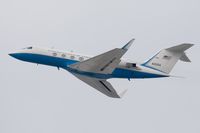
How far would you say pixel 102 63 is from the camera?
57.2 meters

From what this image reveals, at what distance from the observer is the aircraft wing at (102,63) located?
182ft

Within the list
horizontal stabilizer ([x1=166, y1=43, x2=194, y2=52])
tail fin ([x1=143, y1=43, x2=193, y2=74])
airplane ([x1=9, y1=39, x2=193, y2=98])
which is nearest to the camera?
airplane ([x1=9, y1=39, x2=193, y2=98])

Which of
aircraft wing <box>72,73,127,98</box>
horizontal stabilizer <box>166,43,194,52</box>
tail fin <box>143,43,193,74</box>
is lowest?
aircraft wing <box>72,73,127,98</box>

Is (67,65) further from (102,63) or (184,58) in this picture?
(184,58)

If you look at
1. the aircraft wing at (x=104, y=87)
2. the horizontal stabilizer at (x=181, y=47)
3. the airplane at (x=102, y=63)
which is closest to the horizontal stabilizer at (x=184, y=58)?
the airplane at (x=102, y=63)

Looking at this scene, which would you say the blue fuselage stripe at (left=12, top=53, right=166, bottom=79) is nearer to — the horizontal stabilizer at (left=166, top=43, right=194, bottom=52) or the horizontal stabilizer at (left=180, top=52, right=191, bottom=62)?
the horizontal stabilizer at (left=166, top=43, right=194, bottom=52)

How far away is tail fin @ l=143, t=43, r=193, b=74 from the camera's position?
61.1 meters

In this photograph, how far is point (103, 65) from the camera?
2256 inches

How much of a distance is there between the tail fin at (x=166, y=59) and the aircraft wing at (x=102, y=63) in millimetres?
5878

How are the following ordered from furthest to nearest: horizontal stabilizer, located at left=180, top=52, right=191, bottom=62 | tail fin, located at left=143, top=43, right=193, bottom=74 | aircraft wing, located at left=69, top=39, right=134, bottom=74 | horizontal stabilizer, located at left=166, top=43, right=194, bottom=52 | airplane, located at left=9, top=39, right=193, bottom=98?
1. tail fin, located at left=143, top=43, right=193, bottom=74
2. horizontal stabilizer, located at left=180, top=52, right=191, bottom=62
3. horizontal stabilizer, located at left=166, top=43, right=194, bottom=52
4. airplane, located at left=9, top=39, right=193, bottom=98
5. aircraft wing, located at left=69, top=39, right=134, bottom=74

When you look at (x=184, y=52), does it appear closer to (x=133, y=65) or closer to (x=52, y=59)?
(x=133, y=65)

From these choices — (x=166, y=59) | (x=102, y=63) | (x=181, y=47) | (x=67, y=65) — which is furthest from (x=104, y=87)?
(x=181, y=47)

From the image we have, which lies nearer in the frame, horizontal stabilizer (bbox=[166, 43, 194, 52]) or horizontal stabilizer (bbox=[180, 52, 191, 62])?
horizontal stabilizer (bbox=[166, 43, 194, 52])

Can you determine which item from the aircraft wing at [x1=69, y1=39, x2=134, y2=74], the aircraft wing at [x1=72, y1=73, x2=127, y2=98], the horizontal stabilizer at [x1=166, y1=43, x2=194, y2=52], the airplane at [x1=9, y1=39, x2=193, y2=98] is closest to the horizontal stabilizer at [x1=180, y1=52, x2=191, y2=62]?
the airplane at [x1=9, y1=39, x2=193, y2=98]
